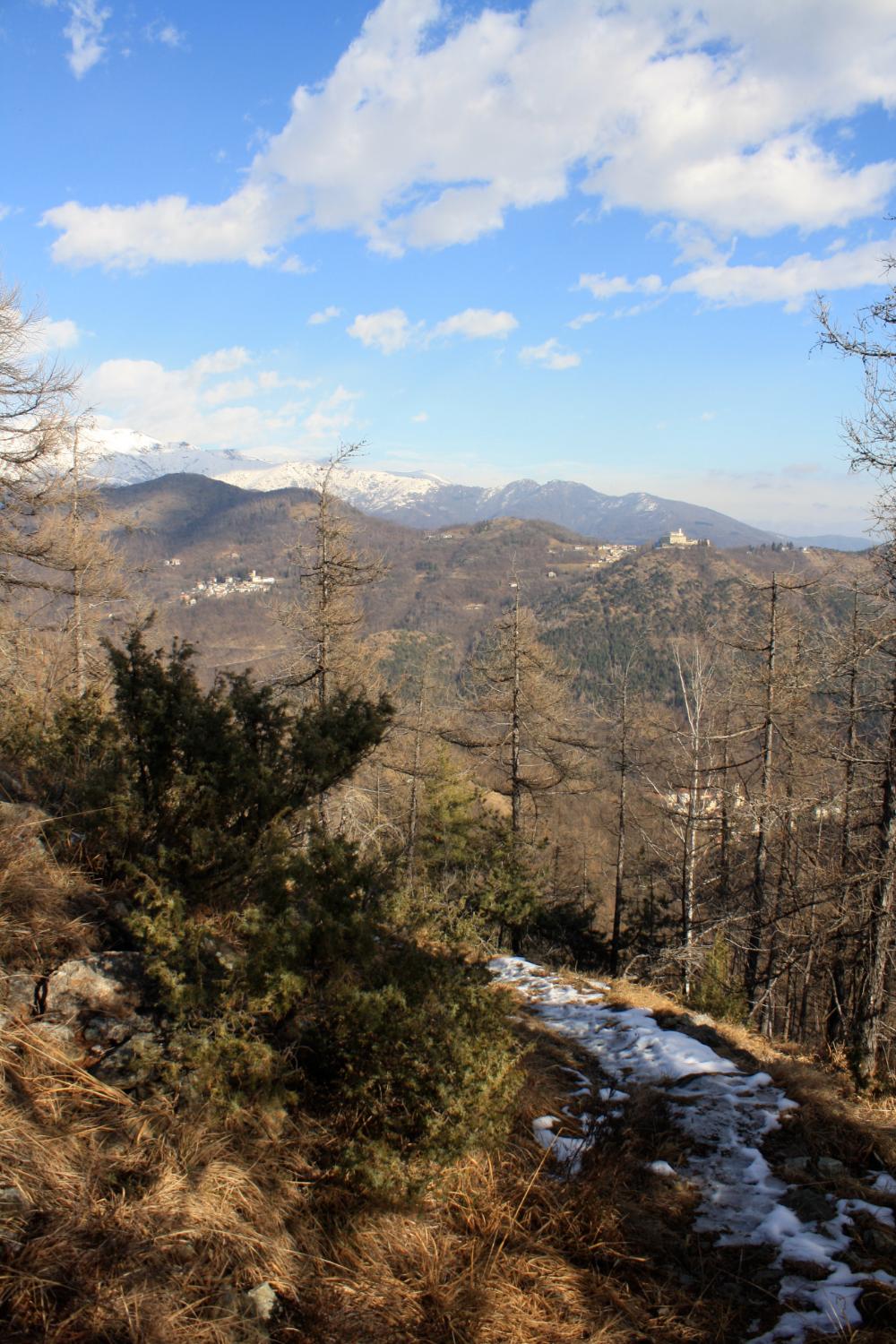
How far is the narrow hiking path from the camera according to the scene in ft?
9.60

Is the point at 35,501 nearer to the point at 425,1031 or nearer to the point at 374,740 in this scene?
the point at 374,740

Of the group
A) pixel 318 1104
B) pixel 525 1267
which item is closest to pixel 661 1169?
pixel 525 1267

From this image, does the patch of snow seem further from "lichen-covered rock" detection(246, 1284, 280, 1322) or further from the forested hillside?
"lichen-covered rock" detection(246, 1284, 280, 1322)

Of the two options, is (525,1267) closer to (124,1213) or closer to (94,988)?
(124,1213)

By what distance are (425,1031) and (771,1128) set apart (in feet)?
9.06

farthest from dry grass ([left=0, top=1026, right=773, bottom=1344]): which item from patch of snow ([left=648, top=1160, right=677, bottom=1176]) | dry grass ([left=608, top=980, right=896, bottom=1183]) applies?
dry grass ([left=608, top=980, right=896, bottom=1183])

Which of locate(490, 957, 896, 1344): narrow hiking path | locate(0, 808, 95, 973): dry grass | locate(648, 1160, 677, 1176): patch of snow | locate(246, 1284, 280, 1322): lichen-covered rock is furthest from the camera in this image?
locate(648, 1160, 677, 1176): patch of snow

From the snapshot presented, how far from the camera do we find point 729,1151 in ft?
13.4

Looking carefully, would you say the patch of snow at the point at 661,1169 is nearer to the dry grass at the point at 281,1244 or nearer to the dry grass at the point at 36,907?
the dry grass at the point at 281,1244

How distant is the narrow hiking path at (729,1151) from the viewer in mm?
2926

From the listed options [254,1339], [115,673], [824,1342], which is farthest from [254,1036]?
[824,1342]

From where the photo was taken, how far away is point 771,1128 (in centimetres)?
435

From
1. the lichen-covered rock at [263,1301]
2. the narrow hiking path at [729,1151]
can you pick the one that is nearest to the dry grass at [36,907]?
the lichen-covered rock at [263,1301]

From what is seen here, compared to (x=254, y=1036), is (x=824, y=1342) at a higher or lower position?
lower
